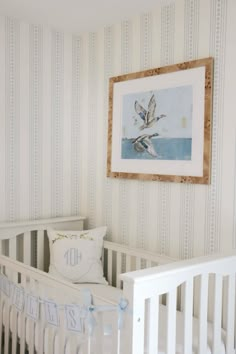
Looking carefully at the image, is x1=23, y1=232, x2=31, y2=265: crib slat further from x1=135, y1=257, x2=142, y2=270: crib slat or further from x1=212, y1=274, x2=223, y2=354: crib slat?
x1=212, y1=274, x2=223, y2=354: crib slat

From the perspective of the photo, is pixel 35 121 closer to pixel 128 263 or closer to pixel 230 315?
pixel 128 263

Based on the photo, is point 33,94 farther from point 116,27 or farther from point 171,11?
point 171,11

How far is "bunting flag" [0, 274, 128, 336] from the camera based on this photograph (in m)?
1.67

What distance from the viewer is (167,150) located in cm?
247

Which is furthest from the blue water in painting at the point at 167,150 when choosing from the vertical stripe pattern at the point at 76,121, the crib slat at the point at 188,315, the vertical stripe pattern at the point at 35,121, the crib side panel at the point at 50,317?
the crib side panel at the point at 50,317

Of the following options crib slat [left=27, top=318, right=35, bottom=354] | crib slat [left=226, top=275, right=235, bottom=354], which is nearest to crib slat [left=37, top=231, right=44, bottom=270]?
crib slat [left=27, top=318, right=35, bottom=354]

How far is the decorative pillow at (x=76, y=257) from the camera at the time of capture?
2.60 meters

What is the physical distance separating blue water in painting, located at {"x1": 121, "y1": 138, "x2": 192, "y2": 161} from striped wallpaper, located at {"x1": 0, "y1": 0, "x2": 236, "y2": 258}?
0.53 ft

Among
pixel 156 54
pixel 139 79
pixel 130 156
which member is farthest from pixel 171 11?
pixel 130 156

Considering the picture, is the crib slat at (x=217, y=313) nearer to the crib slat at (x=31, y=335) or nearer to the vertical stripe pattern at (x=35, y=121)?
the crib slat at (x=31, y=335)

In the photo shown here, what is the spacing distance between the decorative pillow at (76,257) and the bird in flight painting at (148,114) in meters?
0.80

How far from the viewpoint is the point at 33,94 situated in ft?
9.42

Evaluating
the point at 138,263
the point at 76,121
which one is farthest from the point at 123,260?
the point at 76,121

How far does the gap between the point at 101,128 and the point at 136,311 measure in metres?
1.67
